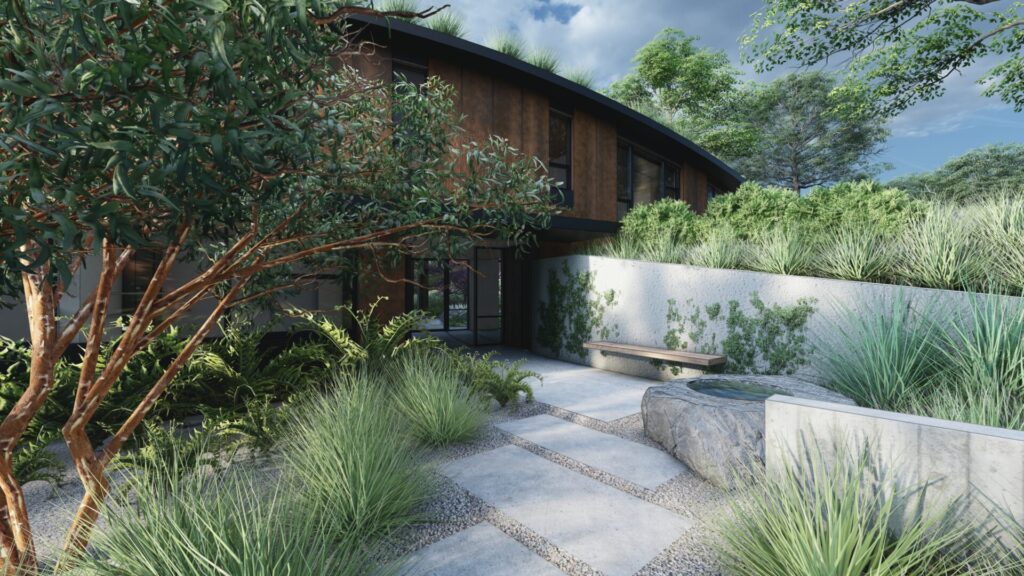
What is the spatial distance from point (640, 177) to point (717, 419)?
11.1 metres

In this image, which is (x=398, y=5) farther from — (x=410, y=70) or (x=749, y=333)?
(x=749, y=333)

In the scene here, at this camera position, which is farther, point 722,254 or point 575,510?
point 722,254

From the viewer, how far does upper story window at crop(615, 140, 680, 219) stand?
12.2 metres

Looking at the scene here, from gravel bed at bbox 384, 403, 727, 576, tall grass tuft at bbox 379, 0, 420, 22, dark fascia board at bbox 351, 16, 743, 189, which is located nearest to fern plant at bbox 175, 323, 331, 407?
gravel bed at bbox 384, 403, 727, 576

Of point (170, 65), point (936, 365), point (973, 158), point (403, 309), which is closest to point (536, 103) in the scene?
point (403, 309)

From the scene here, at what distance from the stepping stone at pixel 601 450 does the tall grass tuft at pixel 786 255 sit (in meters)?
3.58

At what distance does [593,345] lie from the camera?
299 inches

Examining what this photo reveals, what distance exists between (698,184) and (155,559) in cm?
1624

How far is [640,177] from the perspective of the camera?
13211 mm

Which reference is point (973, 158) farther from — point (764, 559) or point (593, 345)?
point (764, 559)

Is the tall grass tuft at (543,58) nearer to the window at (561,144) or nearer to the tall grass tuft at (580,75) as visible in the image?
the tall grass tuft at (580,75)

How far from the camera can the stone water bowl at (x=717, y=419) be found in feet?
10.4

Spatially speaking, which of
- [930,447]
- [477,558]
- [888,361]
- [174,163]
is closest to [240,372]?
[477,558]

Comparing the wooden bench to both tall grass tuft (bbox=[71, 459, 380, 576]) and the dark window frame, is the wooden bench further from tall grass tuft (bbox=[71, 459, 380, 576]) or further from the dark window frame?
the dark window frame
